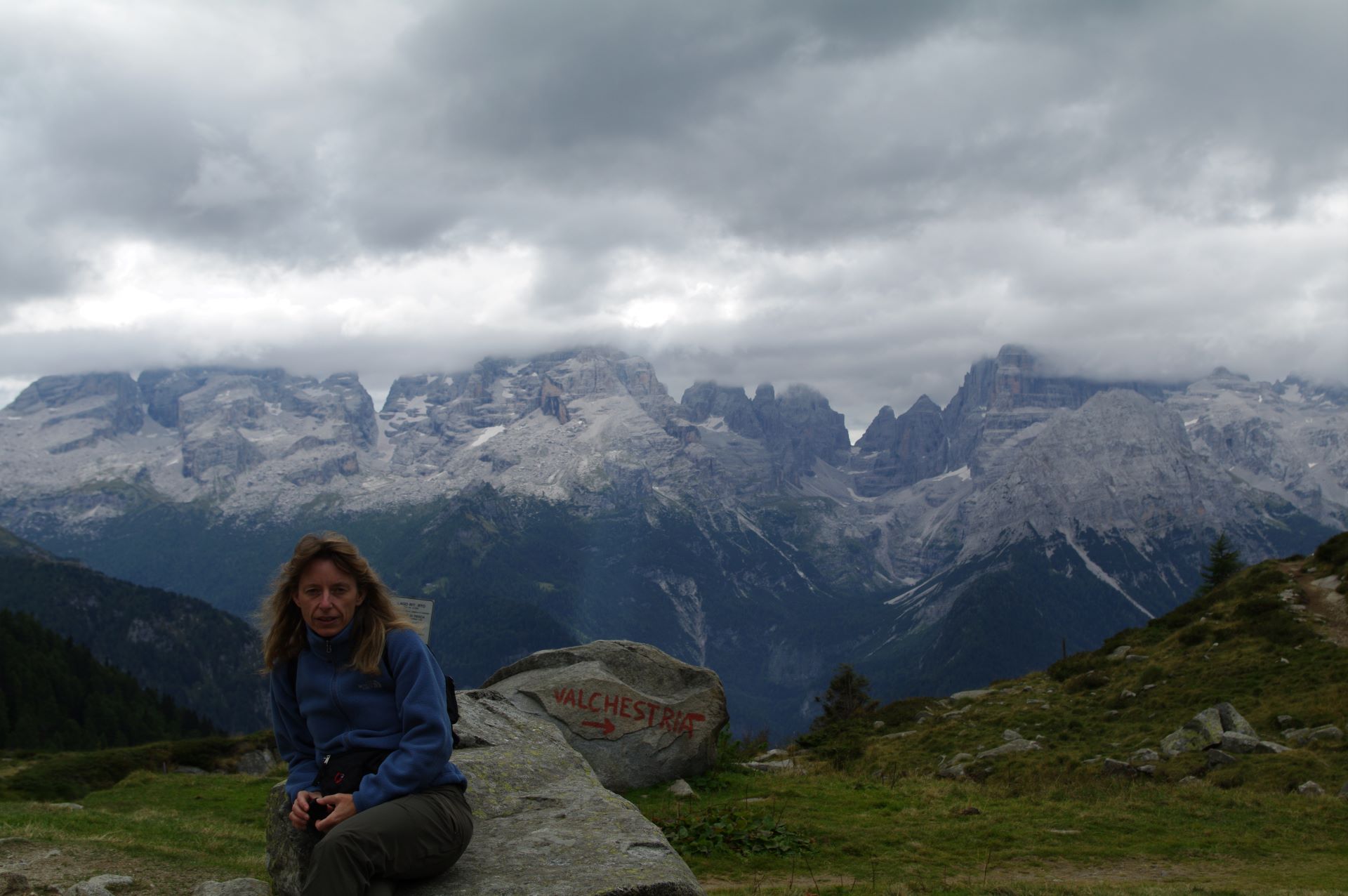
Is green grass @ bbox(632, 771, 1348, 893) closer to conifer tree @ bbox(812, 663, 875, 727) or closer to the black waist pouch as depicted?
the black waist pouch

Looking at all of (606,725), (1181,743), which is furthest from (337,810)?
(1181,743)

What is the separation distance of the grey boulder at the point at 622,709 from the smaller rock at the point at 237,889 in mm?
11868

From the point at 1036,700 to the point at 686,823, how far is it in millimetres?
28097

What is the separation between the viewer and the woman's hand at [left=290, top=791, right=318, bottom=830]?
9.05 m

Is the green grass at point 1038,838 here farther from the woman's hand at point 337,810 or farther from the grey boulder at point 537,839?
the woman's hand at point 337,810

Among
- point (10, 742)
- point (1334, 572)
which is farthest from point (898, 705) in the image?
point (10, 742)

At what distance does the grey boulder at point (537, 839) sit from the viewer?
920 centimetres

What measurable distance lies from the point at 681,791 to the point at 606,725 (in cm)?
283

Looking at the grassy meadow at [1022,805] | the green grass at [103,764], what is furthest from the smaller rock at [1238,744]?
the green grass at [103,764]

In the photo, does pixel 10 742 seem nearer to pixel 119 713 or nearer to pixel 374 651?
pixel 119 713

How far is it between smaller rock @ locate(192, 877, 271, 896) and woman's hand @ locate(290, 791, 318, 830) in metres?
3.58

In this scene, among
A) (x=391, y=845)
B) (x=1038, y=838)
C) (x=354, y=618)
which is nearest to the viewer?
(x=391, y=845)

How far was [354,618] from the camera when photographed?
9.71 meters

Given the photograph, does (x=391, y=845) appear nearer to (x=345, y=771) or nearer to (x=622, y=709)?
(x=345, y=771)
